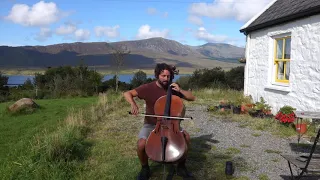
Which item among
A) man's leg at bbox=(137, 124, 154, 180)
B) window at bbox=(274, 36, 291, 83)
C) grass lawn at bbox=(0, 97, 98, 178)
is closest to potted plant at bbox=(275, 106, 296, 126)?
window at bbox=(274, 36, 291, 83)

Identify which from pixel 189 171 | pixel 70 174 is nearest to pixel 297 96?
pixel 189 171

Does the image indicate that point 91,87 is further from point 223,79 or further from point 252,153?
point 252,153

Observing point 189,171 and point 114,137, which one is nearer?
point 189,171

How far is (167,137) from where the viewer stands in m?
3.55

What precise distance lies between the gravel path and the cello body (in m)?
1.35

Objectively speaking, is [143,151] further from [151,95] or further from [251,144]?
[251,144]

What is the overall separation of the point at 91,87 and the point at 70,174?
19.1 metres

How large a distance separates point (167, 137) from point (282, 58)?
6505mm

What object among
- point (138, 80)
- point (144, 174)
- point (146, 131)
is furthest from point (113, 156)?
point (138, 80)

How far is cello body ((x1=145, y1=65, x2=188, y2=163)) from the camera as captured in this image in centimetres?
344

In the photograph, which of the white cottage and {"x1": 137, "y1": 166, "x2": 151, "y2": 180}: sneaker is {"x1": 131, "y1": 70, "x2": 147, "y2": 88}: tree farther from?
{"x1": 137, "y1": 166, "x2": 151, "y2": 180}: sneaker

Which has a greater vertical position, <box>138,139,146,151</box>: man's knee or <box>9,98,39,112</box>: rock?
<box>138,139,146,151</box>: man's knee

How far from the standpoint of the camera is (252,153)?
5453mm

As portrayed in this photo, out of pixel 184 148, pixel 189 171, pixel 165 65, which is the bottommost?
pixel 189 171
